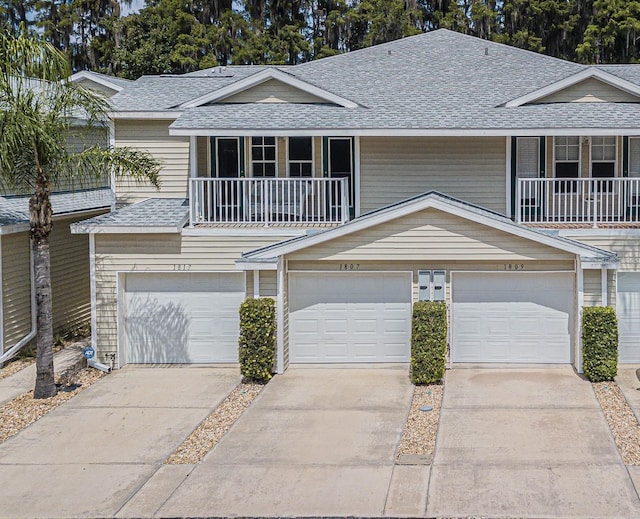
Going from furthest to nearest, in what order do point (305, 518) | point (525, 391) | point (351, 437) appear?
point (525, 391) < point (351, 437) < point (305, 518)

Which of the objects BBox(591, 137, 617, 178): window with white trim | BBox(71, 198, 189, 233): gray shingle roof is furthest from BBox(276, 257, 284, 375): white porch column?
BBox(591, 137, 617, 178): window with white trim

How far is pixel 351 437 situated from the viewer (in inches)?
499

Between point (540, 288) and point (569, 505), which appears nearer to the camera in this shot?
point (569, 505)

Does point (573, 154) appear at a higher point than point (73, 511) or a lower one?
higher

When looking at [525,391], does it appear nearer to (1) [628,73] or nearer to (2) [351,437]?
(2) [351,437]

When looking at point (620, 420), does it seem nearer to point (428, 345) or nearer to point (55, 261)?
point (428, 345)

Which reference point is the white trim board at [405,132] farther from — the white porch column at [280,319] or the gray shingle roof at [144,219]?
the white porch column at [280,319]

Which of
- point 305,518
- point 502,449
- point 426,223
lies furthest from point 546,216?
point 305,518

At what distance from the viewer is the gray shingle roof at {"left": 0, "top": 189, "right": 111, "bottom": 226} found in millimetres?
17953

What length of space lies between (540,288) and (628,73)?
319 inches

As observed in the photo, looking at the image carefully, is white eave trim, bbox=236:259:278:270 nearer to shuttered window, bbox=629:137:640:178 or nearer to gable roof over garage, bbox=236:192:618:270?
gable roof over garage, bbox=236:192:618:270

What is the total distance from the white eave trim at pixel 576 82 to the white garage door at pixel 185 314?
7.25 meters

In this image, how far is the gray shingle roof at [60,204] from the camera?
58.9ft

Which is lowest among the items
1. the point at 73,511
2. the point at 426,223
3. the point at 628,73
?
the point at 73,511
